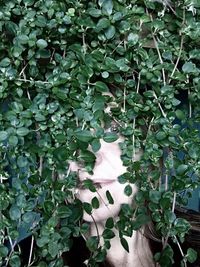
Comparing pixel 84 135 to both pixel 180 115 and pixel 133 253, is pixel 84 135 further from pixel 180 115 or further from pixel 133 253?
pixel 133 253

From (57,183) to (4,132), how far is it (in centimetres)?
18

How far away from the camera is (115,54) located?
1.41 meters

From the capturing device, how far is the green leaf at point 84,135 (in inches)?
51.6

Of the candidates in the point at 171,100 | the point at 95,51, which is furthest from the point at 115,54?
the point at 171,100

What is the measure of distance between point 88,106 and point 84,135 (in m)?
0.08

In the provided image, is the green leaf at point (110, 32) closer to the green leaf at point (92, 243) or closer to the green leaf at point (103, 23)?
the green leaf at point (103, 23)

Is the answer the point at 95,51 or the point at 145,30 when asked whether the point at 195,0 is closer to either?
the point at 145,30

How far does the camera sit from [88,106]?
4.39 feet

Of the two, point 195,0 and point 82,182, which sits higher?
point 195,0

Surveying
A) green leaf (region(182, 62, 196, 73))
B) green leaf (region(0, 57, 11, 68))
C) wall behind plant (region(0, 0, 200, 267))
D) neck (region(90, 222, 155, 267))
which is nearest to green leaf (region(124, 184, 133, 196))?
wall behind plant (region(0, 0, 200, 267))

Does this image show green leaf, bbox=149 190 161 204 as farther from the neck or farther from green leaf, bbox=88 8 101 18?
green leaf, bbox=88 8 101 18

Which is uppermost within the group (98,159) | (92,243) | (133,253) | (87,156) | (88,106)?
(88,106)

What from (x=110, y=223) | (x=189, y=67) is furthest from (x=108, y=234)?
(x=189, y=67)

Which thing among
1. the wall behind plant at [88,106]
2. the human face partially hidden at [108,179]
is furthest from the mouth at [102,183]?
the wall behind plant at [88,106]
